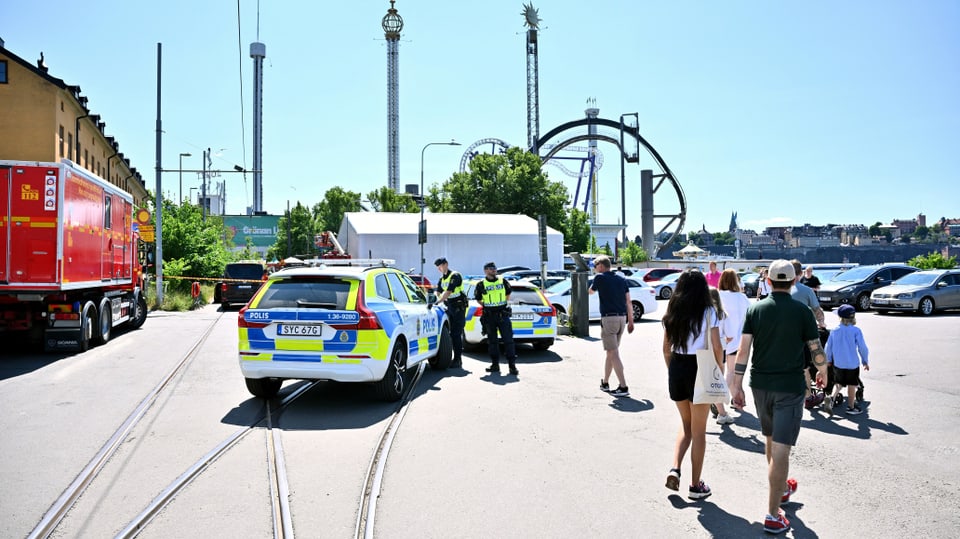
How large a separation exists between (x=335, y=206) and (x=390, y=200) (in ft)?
33.0

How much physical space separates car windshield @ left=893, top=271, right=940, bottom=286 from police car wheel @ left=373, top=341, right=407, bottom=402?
65.1ft

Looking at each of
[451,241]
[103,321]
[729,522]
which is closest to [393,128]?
[451,241]

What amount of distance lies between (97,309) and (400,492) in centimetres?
1176

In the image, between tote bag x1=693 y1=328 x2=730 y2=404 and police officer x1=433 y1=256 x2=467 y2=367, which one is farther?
police officer x1=433 y1=256 x2=467 y2=367

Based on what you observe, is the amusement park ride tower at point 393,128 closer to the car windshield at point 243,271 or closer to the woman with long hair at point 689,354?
the car windshield at point 243,271

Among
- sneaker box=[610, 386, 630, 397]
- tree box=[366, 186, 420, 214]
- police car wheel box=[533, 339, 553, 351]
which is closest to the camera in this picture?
sneaker box=[610, 386, 630, 397]

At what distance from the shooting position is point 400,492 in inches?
203

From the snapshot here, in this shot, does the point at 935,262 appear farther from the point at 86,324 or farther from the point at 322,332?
the point at 86,324

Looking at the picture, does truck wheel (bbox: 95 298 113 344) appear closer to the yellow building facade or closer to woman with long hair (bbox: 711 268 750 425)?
woman with long hair (bbox: 711 268 750 425)

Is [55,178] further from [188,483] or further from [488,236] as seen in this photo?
[488,236]

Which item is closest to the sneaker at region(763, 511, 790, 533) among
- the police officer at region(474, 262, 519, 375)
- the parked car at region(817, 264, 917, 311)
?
the police officer at region(474, 262, 519, 375)

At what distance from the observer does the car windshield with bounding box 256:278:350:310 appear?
26.8 feet

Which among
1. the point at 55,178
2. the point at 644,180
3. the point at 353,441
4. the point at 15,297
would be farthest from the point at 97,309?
the point at 644,180

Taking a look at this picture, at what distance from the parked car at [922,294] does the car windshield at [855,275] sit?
141cm
